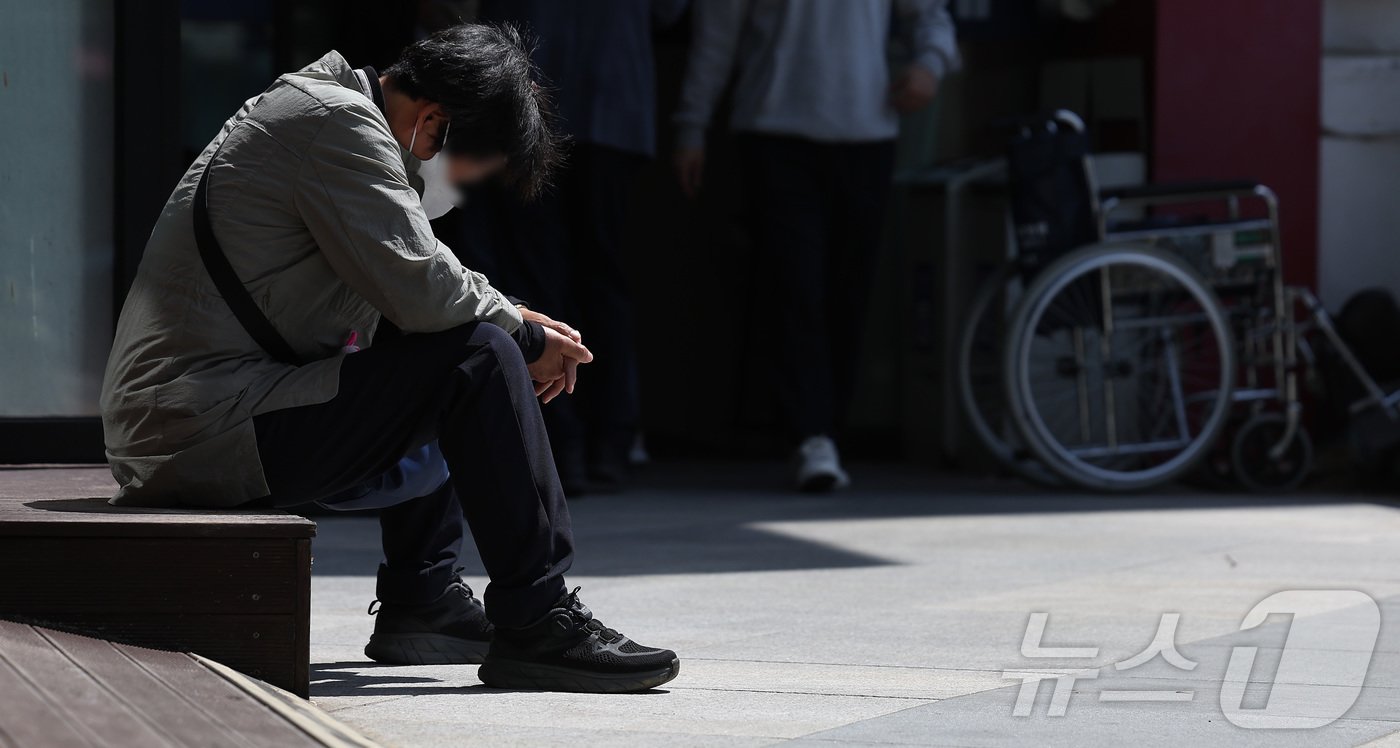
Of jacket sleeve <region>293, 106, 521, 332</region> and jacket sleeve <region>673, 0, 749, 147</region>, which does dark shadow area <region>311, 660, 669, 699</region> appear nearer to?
jacket sleeve <region>293, 106, 521, 332</region>

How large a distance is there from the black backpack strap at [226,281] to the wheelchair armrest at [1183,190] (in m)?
3.83

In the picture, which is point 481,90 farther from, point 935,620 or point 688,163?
point 688,163

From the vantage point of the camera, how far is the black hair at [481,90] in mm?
2939

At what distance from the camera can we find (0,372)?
4.15 metres

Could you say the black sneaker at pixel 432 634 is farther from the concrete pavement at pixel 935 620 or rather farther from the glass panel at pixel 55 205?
the glass panel at pixel 55 205

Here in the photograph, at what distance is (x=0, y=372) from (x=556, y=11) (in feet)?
7.39

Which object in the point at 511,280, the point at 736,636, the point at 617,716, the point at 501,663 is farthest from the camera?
the point at 511,280

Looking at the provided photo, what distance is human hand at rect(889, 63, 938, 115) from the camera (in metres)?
6.20

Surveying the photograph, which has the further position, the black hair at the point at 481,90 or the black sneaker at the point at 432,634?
the black sneaker at the point at 432,634

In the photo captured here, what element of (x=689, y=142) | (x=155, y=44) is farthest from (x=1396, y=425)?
(x=155, y=44)

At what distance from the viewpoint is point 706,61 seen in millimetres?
6324

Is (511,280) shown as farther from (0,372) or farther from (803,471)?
(0,372)

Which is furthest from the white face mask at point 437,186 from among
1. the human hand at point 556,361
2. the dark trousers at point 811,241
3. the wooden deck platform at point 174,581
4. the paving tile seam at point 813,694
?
the dark trousers at point 811,241

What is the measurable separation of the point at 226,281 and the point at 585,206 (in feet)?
9.96
